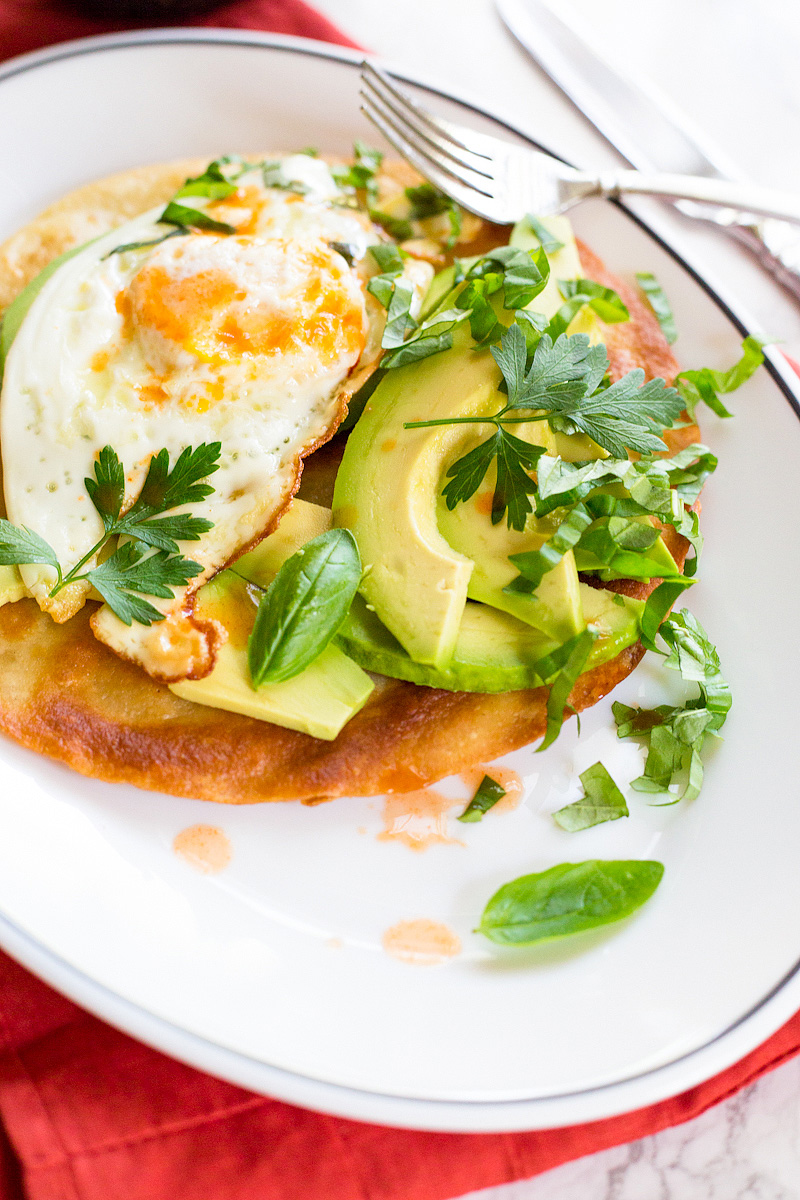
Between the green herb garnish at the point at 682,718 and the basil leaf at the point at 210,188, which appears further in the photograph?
the basil leaf at the point at 210,188

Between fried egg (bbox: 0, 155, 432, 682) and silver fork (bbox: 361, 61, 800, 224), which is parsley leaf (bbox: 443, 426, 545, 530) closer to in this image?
fried egg (bbox: 0, 155, 432, 682)

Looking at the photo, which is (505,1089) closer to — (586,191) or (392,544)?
(392,544)

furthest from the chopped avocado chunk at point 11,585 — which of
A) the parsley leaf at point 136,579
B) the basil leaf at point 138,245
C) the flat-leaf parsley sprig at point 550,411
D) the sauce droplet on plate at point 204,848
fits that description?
the flat-leaf parsley sprig at point 550,411

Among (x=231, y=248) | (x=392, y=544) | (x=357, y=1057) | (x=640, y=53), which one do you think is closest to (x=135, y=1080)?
(x=357, y=1057)

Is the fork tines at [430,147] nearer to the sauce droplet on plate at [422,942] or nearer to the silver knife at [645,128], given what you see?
the silver knife at [645,128]

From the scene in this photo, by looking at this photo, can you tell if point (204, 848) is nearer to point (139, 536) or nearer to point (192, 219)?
point (139, 536)

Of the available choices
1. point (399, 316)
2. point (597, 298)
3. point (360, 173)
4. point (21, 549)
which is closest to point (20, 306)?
point (21, 549)
